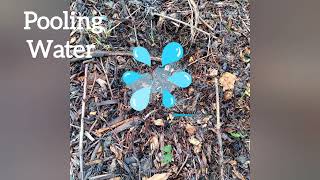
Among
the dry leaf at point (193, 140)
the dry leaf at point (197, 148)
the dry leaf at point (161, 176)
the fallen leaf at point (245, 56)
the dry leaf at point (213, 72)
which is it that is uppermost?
the fallen leaf at point (245, 56)

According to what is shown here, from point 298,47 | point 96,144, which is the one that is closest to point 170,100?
point 96,144

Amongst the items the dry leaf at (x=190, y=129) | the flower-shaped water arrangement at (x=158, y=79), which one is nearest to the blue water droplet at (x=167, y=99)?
the flower-shaped water arrangement at (x=158, y=79)

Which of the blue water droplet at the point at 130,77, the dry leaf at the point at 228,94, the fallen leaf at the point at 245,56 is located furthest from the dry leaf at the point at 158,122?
the fallen leaf at the point at 245,56

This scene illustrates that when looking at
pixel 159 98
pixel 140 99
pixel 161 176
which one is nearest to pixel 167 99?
pixel 159 98

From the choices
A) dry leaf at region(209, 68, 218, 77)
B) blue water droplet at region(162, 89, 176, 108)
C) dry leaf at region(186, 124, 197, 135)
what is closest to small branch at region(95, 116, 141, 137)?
blue water droplet at region(162, 89, 176, 108)

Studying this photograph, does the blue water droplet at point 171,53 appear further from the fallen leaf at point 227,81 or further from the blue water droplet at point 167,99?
the fallen leaf at point 227,81

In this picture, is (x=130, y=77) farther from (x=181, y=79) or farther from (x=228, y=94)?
(x=228, y=94)

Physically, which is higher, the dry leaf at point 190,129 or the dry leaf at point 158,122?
the dry leaf at point 158,122
